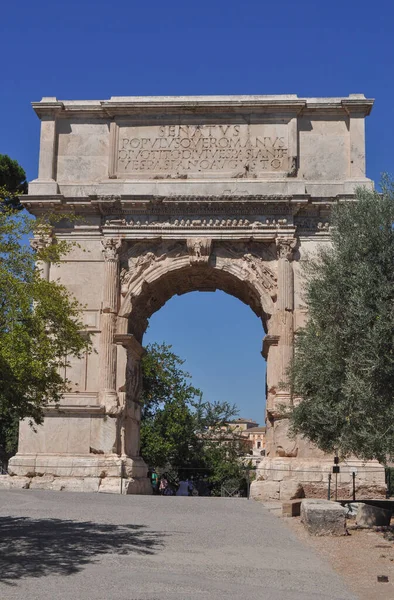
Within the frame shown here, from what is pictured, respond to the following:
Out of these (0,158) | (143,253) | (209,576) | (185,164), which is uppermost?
(0,158)

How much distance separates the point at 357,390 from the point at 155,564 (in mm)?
4285

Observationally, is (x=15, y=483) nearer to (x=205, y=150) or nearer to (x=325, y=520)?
(x=205, y=150)

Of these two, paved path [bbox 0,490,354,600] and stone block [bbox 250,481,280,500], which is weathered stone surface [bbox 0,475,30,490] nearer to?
paved path [bbox 0,490,354,600]

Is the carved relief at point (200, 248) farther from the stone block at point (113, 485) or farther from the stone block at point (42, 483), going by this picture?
the stone block at point (42, 483)

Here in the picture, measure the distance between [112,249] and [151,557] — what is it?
479 inches

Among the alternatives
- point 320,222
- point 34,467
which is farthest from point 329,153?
point 34,467

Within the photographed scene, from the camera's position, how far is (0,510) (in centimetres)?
1369

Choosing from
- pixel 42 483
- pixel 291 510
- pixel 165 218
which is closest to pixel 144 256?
pixel 165 218

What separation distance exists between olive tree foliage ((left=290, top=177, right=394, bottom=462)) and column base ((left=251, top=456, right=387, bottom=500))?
4.67 metres

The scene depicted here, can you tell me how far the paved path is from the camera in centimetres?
768

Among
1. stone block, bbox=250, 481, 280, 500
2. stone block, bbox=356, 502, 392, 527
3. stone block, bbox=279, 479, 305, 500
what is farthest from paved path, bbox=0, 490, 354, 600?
stone block, bbox=250, 481, 280, 500

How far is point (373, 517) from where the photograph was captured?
527 inches

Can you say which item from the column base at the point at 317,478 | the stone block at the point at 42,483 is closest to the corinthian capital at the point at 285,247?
the column base at the point at 317,478

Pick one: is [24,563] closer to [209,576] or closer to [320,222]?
[209,576]
